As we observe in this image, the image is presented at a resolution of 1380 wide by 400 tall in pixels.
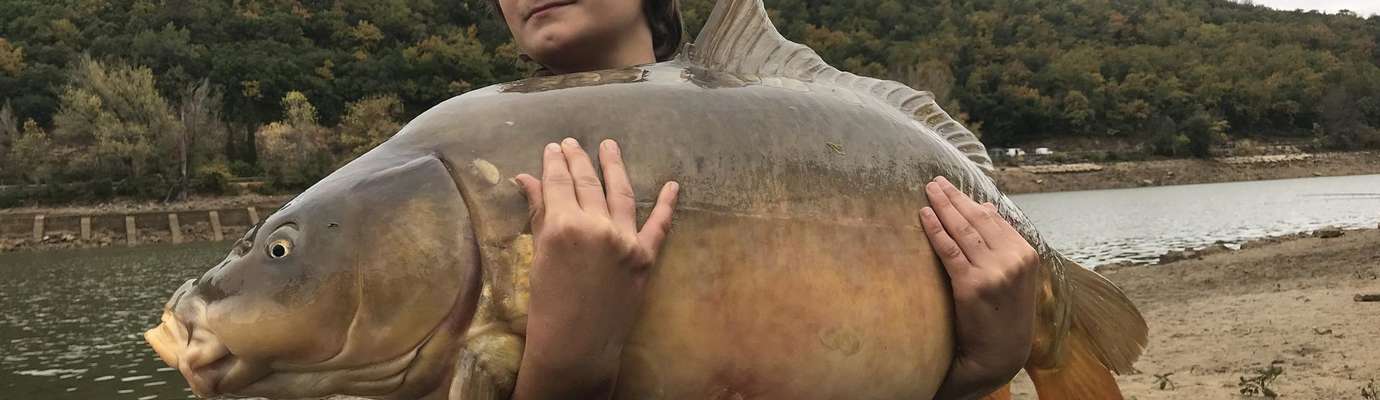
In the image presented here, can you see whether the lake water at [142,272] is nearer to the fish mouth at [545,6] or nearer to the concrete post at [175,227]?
the concrete post at [175,227]

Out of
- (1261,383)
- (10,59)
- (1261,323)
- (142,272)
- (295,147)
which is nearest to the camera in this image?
(1261,383)

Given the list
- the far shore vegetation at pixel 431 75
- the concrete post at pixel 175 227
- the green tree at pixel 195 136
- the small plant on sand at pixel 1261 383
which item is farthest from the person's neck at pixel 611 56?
the green tree at pixel 195 136

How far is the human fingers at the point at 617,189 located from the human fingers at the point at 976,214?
0.69 m

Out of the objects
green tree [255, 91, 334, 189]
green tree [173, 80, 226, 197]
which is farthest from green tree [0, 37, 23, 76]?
green tree [255, 91, 334, 189]

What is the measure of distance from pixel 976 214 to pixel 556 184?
0.85 metres

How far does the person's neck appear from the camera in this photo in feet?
6.37

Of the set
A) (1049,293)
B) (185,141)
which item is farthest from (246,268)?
(185,141)

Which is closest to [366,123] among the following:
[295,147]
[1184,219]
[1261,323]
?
[295,147]

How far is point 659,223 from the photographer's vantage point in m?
1.30

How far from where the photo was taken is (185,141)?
143ft

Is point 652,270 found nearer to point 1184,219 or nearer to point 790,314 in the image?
point 790,314

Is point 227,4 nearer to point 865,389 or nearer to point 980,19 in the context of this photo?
point 980,19

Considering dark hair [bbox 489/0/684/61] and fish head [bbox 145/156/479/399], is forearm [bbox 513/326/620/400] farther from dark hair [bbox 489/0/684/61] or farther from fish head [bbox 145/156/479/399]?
dark hair [bbox 489/0/684/61]

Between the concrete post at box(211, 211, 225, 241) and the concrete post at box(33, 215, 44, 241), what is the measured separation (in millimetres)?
6061
